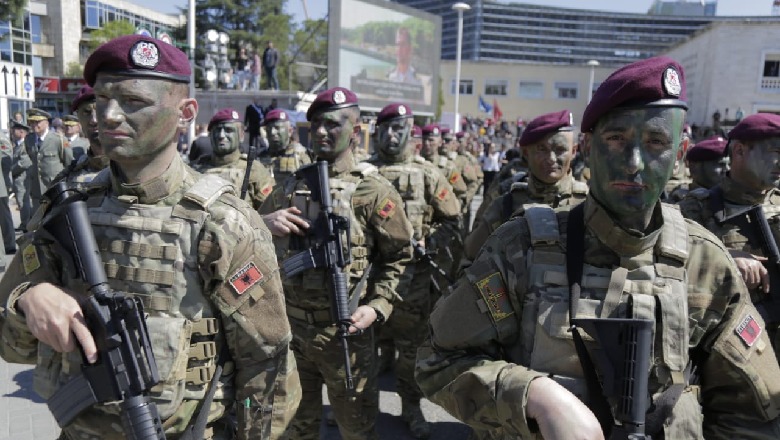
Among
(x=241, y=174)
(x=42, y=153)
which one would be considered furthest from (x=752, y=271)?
(x=42, y=153)

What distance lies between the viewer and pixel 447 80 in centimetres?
5862

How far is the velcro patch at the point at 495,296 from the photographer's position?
1.80m

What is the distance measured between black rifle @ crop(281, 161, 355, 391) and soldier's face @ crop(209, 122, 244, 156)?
128 inches

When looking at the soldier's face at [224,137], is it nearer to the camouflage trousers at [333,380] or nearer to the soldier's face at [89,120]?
the soldier's face at [89,120]

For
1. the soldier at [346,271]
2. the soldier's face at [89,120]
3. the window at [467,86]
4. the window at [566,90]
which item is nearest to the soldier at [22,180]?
the soldier's face at [89,120]

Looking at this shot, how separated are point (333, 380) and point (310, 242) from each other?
2.94 ft

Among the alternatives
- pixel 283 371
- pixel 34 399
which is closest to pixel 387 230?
pixel 283 371

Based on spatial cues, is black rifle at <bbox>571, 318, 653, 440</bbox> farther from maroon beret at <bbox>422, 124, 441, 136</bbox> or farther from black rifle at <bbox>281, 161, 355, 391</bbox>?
maroon beret at <bbox>422, 124, 441, 136</bbox>

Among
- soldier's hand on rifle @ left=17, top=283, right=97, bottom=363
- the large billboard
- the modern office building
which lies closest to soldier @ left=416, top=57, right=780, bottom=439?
soldier's hand on rifle @ left=17, top=283, right=97, bottom=363

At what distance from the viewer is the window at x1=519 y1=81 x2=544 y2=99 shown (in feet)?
188

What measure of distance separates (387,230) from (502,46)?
385 ft

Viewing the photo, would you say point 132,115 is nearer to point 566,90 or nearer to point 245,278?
point 245,278

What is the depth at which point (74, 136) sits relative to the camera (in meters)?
10.3

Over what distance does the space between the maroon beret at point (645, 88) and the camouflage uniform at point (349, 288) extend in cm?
231
